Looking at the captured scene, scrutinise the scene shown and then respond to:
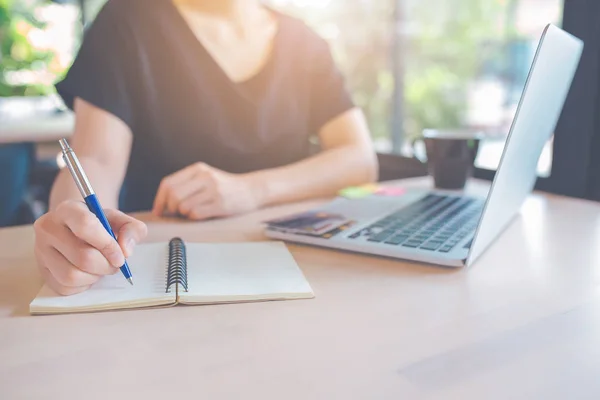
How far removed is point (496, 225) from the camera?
700 millimetres

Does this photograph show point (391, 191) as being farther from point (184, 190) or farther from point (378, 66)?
point (378, 66)

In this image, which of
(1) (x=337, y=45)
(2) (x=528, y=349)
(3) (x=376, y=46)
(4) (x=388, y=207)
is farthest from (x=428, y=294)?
(1) (x=337, y=45)

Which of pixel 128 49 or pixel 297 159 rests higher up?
pixel 128 49

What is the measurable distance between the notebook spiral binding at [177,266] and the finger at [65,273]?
0.25 feet

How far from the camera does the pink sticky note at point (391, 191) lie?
0.98 m

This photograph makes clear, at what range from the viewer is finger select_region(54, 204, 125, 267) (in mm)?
527

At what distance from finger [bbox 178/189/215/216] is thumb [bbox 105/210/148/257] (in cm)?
23

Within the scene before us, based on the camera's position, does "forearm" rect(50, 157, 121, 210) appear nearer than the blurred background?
Yes

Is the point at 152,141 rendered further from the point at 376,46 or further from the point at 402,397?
the point at 376,46

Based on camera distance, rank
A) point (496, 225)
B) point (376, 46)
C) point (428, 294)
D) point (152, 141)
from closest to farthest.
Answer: point (428, 294) → point (496, 225) → point (152, 141) → point (376, 46)

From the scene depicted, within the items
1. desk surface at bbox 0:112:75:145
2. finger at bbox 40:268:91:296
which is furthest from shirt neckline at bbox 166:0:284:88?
desk surface at bbox 0:112:75:145

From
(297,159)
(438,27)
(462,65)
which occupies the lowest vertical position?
(297,159)

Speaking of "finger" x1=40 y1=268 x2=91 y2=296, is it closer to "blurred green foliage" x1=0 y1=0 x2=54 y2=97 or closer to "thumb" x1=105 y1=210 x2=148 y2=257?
"thumb" x1=105 y1=210 x2=148 y2=257

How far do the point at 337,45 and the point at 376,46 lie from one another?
232 mm
